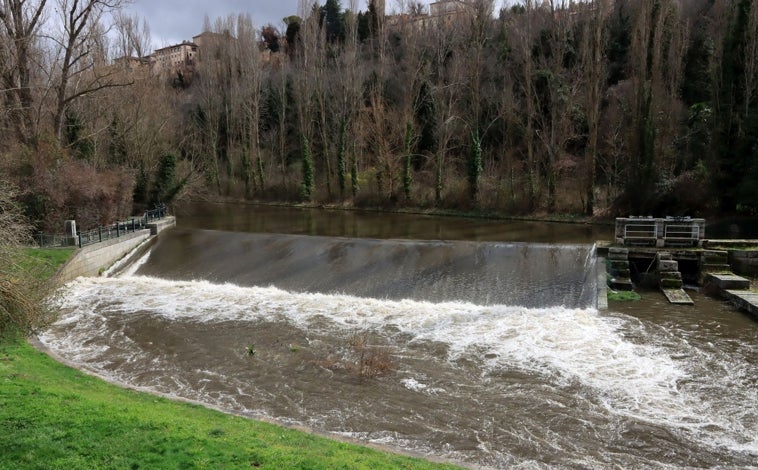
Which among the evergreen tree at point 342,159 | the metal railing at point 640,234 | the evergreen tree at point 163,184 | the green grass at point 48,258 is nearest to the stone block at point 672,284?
the metal railing at point 640,234

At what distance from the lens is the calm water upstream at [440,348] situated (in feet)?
28.7

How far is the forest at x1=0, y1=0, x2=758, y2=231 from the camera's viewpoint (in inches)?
960

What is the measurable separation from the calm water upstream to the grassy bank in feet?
4.42

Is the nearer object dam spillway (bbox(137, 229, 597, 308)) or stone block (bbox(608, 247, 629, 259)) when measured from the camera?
dam spillway (bbox(137, 229, 597, 308))

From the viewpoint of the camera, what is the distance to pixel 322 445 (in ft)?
24.2

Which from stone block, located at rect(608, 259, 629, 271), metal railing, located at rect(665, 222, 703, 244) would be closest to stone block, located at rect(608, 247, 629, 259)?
stone block, located at rect(608, 259, 629, 271)

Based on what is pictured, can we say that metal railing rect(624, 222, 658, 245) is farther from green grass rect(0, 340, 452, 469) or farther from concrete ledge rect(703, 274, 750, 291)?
green grass rect(0, 340, 452, 469)

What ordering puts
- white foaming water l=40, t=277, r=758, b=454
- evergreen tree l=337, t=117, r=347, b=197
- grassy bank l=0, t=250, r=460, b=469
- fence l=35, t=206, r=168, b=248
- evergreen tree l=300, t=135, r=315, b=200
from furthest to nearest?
evergreen tree l=300, t=135, r=315, b=200
evergreen tree l=337, t=117, r=347, b=197
fence l=35, t=206, r=168, b=248
white foaming water l=40, t=277, r=758, b=454
grassy bank l=0, t=250, r=460, b=469

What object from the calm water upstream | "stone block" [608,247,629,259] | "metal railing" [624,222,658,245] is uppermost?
"metal railing" [624,222,658,245]

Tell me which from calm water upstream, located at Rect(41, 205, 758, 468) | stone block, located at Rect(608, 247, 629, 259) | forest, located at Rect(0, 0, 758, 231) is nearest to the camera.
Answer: calm water upstream, located at Rect(41, 205, 758, 468)

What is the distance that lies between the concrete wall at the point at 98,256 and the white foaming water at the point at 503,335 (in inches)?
19.2

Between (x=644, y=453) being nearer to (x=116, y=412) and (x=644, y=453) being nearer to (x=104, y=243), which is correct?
(x=116, y=412)

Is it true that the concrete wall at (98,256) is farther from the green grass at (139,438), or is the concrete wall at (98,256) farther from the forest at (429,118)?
the green grass at (139,438)

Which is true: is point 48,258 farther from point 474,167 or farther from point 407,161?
point 474,167
